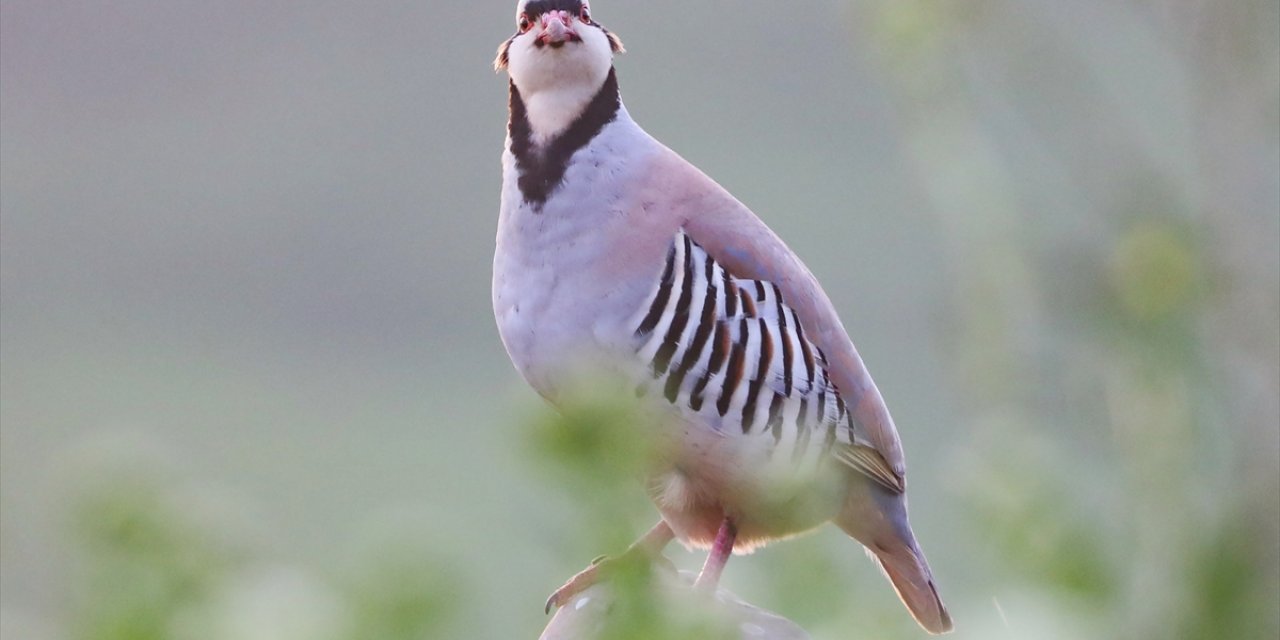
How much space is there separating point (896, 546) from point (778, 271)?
0.80 meters

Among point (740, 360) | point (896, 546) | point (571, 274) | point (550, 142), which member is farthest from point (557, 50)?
point (896, 546)

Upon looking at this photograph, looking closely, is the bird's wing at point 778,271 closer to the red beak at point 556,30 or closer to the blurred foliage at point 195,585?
the red beak at point 556,30

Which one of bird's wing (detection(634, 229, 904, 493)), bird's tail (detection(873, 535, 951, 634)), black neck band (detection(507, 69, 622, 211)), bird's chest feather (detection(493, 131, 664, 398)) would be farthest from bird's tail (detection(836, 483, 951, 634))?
black neck band (detection(507, 69, 622, 211))

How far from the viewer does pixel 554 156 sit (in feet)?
9.98

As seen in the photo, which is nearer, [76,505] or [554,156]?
[76,505]

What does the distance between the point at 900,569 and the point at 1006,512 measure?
2.78 m

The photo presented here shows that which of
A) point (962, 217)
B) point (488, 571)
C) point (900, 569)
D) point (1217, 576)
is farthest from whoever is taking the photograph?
point (900, 569)

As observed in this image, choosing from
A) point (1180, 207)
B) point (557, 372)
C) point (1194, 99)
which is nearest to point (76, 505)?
point (1180, 207)

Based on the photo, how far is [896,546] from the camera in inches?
136

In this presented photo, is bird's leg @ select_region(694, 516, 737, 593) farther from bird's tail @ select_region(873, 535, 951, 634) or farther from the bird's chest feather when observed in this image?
the bird's chest feather

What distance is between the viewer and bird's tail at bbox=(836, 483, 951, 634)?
3.36 meters

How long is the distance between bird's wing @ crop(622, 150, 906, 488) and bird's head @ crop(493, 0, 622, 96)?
26 centimetres

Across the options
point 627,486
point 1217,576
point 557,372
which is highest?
point 557,372

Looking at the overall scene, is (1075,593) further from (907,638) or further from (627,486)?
(627,486)
